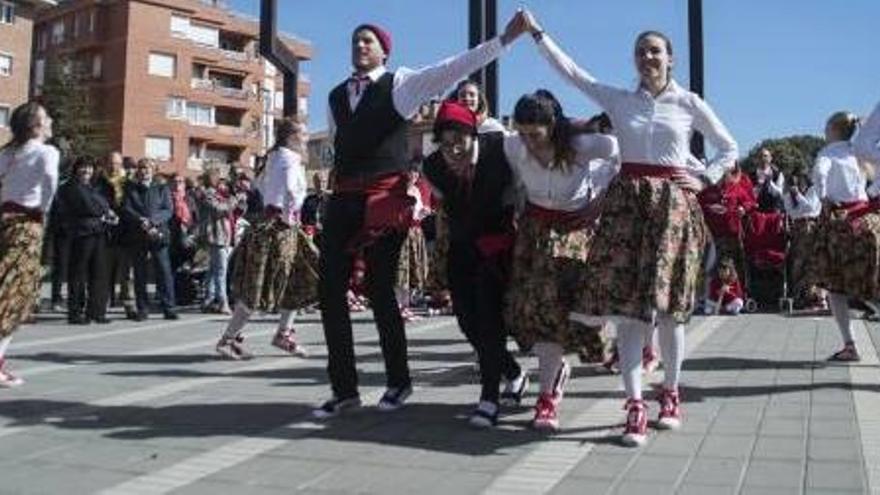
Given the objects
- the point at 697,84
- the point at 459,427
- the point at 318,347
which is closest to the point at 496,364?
the point at 459,427

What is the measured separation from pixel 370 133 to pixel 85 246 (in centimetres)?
811

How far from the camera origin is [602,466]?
520 centimetres

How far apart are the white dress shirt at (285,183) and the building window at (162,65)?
66.9 m

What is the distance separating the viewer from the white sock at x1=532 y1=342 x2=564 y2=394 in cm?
618

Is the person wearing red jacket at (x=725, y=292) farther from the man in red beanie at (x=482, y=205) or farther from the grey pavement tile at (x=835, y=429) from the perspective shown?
the man in red beanie at (x=482, y=205)

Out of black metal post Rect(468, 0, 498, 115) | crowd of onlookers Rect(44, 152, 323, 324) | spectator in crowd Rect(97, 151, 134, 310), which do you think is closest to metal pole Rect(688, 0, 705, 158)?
black metal post Rect(468, 0, 498, 115)

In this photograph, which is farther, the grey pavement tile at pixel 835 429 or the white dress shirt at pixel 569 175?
the white dress shirt at pixel 569 175

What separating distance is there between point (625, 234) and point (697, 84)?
7.90 metres

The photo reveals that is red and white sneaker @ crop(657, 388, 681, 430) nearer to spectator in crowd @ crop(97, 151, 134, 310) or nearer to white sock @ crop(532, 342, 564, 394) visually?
white sock @ crop(532, 342, 564, 394)

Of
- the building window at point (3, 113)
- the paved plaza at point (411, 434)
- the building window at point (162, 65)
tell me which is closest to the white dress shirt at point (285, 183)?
the paved plaza at point (411, 434)

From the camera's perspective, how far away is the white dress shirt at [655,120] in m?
5.99

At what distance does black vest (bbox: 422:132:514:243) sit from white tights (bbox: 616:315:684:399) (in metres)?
1.02

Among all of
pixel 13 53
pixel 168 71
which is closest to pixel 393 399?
pixel 13 53

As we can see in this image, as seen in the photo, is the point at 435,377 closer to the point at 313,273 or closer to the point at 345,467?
the point at 313,273
